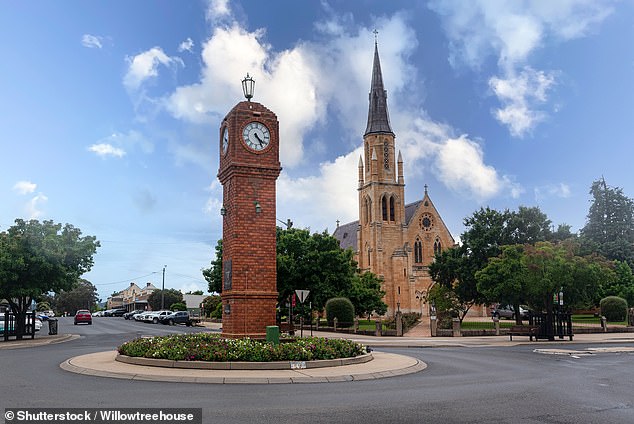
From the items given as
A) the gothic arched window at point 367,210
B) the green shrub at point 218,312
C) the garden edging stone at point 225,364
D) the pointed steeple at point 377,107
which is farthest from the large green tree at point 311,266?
the pointed steeple at point 377,107

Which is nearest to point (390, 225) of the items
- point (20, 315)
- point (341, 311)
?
point (341, 311)

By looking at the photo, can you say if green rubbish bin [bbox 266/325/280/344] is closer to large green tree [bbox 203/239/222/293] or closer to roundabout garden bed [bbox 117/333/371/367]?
roundabout garden bed [bbox 117/333/371/367]

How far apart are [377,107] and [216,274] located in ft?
155

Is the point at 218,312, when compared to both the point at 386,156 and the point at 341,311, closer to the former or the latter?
the point at 341,311

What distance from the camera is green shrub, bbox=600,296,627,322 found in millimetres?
50906

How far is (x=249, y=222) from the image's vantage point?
18469mm

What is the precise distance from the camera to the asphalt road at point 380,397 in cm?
930

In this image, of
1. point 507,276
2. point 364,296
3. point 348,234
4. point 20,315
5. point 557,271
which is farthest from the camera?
point 348,234

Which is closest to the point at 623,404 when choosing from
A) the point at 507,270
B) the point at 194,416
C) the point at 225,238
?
the point at 194,416

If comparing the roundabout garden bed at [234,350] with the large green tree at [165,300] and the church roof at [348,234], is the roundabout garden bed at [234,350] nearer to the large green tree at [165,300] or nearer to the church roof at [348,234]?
the church roof at [348,234]

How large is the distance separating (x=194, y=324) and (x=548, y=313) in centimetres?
4154

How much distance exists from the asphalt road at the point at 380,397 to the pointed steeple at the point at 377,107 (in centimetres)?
7687

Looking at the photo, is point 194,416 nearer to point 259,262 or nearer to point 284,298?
point 259,262

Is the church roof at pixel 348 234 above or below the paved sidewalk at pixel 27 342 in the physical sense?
above
